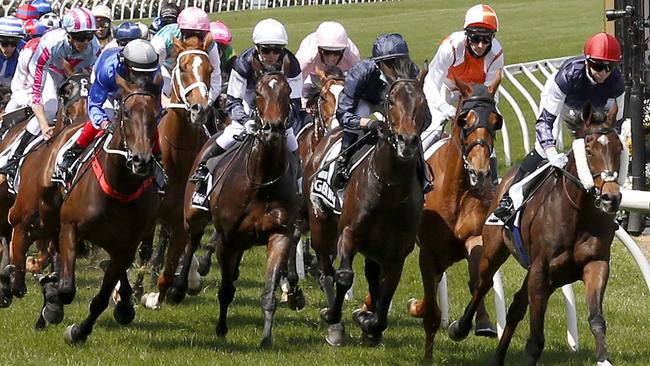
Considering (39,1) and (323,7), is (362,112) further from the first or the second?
(323,7)

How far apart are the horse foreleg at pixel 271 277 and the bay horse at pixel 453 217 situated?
984 millimetres

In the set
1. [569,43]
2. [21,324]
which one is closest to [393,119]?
[21,324]

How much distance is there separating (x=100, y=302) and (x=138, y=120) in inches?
54.9

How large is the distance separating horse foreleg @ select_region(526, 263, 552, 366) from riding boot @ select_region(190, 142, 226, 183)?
3197mm

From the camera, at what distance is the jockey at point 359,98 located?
937cm

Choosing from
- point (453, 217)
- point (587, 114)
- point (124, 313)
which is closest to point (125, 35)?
point (124, 313)

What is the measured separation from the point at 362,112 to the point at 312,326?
1.83 meters

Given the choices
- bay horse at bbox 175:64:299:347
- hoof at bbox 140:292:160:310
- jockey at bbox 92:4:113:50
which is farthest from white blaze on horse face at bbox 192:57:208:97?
jockey at bbox 92:4:113:50

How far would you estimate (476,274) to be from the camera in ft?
30.7

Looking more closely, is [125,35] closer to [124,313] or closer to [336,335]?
[124,313]

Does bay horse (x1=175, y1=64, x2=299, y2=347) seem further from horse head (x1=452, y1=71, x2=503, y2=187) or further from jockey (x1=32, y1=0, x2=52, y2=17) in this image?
jockey (x1=32, y1=0, x2=52, y2=17)

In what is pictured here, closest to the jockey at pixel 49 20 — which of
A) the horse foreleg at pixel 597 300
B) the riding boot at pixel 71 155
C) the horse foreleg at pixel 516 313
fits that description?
the riding boot at pixel 71 155

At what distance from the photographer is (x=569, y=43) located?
128 feet

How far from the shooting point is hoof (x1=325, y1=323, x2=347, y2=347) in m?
9.67
